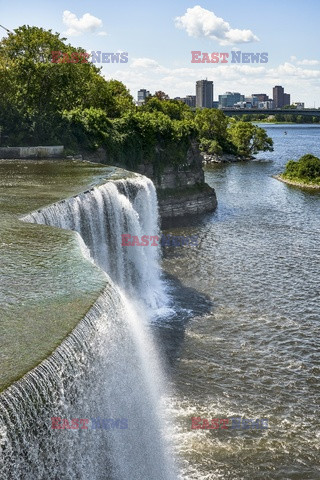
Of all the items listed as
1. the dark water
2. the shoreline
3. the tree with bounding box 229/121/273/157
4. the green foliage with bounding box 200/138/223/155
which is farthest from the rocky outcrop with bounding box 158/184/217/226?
the tree with bounding box 229/121/273/157

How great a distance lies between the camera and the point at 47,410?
1039cm

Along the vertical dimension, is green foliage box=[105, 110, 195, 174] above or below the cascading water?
above

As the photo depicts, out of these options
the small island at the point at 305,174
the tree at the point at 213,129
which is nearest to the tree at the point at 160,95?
the tree at the point at 213,129

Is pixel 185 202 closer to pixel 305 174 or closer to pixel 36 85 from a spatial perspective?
pixel 36 85

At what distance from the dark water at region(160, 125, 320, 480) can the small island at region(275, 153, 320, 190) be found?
27446 mm

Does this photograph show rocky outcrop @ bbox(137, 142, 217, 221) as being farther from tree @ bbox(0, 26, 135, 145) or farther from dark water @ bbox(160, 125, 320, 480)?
tree @ bbox(0, 26, 135, 145)

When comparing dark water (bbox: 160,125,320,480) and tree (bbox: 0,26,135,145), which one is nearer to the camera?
dark water (bbox: 160,125,320,480)

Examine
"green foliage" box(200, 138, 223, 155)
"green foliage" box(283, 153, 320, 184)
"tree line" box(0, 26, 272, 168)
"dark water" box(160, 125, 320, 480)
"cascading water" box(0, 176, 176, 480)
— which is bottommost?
"dark water" box(160, 125, 320, 480)

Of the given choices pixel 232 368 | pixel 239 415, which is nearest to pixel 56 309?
pixel 239 415

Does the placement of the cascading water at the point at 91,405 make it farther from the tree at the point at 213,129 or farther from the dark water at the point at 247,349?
the tree at the point at 213,129

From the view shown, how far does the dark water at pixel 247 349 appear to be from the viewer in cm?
1656

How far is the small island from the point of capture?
Result: 69.8 m

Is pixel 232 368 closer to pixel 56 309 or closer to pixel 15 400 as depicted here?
pixel 56 309

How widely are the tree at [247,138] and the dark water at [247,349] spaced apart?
196 feet
